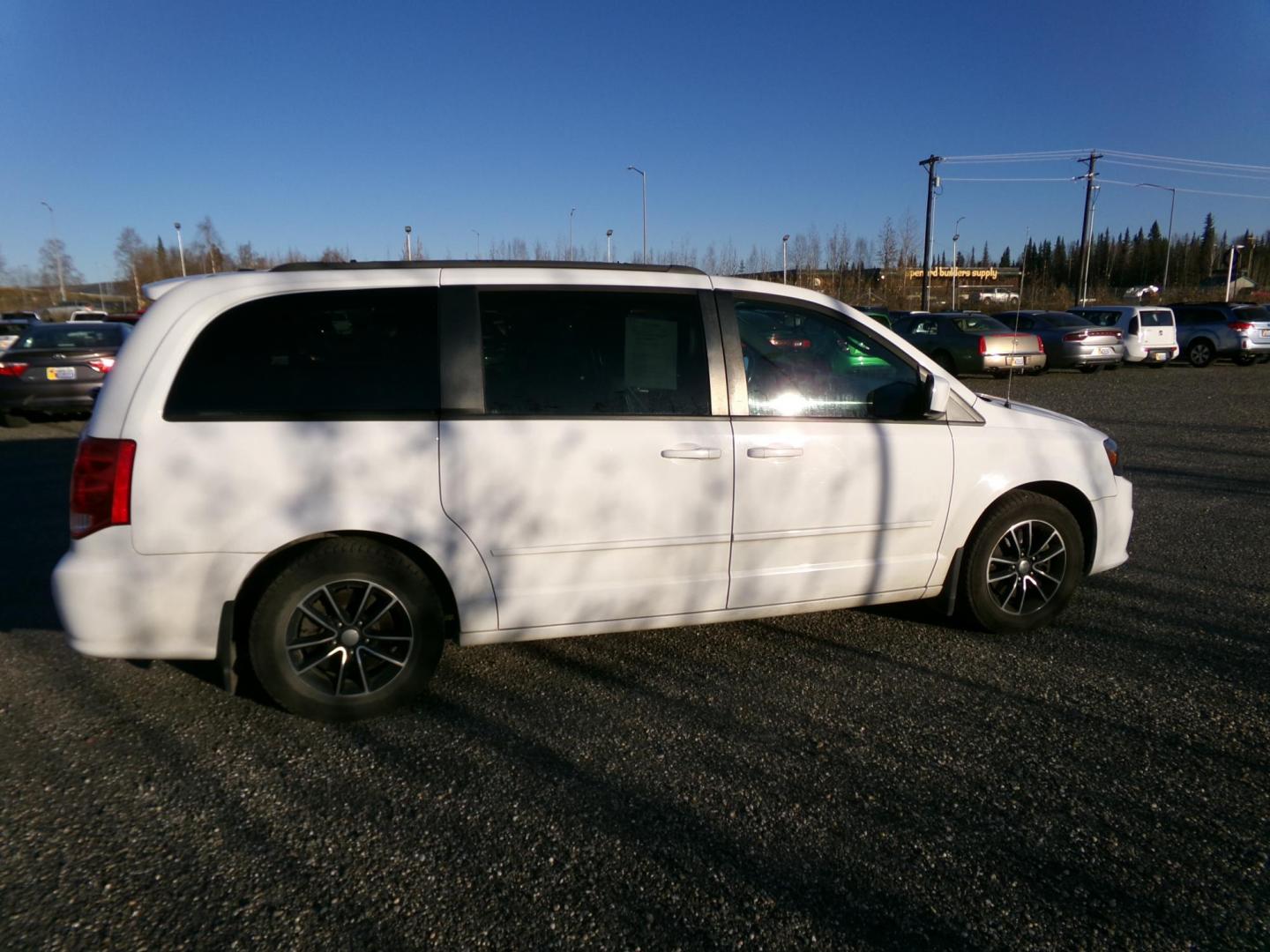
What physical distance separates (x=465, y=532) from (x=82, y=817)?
1.58 metres

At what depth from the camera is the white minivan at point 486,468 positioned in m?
3.26

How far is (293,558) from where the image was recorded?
3.36m

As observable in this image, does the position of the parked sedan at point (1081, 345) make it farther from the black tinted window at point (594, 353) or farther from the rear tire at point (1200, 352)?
the black tinted window at point (594, 353)

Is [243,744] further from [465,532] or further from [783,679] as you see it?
[783,679]

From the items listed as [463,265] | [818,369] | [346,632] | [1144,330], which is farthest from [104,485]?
[1144,330]

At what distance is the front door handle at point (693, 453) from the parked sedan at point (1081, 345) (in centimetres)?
1878

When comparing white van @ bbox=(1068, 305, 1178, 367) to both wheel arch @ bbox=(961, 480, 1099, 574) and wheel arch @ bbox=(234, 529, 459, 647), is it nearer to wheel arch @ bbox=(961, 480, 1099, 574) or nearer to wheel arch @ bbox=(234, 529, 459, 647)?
wheel arch @ bbox=(961, 480, 1099, 574)

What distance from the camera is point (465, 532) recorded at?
137 inches

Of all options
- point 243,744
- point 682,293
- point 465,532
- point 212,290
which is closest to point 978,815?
point 465,532

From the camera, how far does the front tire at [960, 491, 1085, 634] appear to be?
14.0 feet

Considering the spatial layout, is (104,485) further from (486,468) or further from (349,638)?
(486,468)

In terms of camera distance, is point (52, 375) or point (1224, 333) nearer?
point (52, 375)

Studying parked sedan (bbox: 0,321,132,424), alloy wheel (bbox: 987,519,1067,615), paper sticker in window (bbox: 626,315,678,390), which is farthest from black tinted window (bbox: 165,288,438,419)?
parked sedan (bbox: 0,321,132,424)

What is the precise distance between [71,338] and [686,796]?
13.1 m
